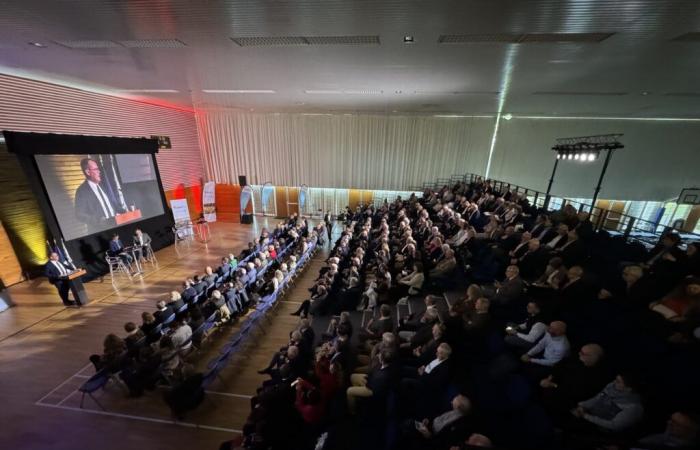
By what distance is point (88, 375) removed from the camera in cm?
464

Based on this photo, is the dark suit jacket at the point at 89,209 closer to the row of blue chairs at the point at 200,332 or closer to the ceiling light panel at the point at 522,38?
the row of blue chairs at the point at 200,332

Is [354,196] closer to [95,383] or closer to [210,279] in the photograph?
[210,279]

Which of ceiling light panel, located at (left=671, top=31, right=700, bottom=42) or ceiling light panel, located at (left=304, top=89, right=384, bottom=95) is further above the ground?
ceiling light panel, located at (left=304, top=89, right=384, bottom=95)

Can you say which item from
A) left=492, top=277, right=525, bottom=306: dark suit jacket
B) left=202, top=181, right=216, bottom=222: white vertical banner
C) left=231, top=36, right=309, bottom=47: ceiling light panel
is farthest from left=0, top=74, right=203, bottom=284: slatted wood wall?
left=492, top=277, right=525, bottom=306: dark suit jacket

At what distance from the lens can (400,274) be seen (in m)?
5.82

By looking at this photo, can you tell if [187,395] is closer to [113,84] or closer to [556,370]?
[556,370]

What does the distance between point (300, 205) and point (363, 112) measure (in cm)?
574

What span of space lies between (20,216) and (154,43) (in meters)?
7.25

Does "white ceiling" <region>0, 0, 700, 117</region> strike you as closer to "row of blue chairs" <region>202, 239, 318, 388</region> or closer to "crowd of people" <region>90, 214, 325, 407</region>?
"crowd of people" <region>90, 214, 325, 407</region>

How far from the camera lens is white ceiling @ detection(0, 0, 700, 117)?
9.81 feet

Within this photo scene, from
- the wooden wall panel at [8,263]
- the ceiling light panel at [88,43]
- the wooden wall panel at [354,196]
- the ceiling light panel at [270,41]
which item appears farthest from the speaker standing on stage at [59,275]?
the wooden wall panel at [354,196]

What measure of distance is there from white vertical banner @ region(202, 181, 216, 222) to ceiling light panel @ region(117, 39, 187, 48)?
973 centimetres

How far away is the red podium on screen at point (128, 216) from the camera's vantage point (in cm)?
Result: 876

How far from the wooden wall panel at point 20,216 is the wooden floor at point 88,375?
83 cm
